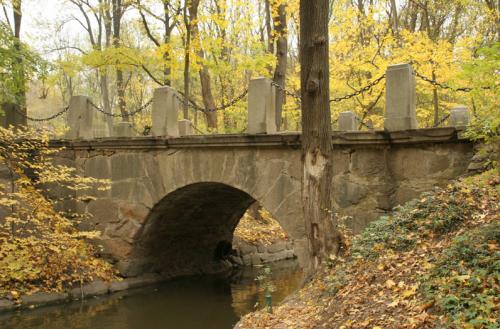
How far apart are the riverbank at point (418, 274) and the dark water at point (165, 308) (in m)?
3.56

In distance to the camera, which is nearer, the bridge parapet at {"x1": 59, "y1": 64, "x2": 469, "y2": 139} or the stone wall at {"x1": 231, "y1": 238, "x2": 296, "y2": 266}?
the bridge parapet at {"x1": 59, "y1": 64, "x2": 469, "y2": 139}

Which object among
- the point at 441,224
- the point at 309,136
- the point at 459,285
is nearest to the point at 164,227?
the point at 309,136

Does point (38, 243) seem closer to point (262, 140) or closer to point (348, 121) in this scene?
point (262, 140)

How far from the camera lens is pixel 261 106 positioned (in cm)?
796

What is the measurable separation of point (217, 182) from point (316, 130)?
11.3 ft

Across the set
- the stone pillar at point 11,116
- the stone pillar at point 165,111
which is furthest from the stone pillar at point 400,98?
the stone pillar at point 11,116

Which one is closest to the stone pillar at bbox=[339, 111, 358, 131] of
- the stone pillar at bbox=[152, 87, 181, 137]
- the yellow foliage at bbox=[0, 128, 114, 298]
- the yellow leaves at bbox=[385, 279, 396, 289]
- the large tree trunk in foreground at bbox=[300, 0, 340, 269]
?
the stone pillar at bbox=[152, 87, 181, 137]

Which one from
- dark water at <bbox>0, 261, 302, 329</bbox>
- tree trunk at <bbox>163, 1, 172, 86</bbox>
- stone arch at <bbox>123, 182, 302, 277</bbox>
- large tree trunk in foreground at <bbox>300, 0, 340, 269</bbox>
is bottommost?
dark water at <bbox>0, 261, 302, 329</bbox>

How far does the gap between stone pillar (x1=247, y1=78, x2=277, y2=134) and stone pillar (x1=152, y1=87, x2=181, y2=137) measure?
198 centimetres

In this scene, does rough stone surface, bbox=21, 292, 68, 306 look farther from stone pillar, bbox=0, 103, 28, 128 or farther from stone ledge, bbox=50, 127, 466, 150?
stone pillar, bbox=0, 103, 28, 128

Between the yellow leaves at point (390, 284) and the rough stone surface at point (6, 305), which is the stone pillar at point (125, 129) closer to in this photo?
the rough stone surface at point (6, 305)

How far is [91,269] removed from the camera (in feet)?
34.2

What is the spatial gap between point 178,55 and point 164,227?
498cm

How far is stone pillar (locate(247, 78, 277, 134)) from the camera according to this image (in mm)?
7887
